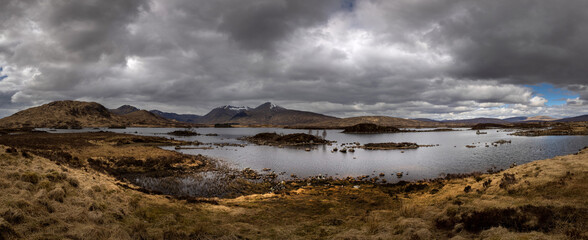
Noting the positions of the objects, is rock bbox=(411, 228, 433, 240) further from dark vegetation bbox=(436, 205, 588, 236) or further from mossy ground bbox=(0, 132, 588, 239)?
dark vegetation bbox=(436, 205, 588, 236)

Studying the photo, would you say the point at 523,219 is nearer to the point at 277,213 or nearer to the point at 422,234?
the point at 422,234

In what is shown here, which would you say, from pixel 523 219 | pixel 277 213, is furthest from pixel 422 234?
pixel 277 213

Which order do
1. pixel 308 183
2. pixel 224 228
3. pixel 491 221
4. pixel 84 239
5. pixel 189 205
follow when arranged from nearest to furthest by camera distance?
pixel 84 239 → pixel 491 221 → pixel 224 228 → pixel 189 205 → pixel 308 183

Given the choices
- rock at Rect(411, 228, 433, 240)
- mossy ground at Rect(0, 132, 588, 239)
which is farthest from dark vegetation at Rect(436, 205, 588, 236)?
rock at Rect(411, 228, 433, 240)

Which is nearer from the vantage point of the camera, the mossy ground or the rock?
the mossy ground

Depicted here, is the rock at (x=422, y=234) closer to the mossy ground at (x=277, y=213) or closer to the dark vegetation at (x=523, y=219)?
the mossy ground at (x=277, y=213)

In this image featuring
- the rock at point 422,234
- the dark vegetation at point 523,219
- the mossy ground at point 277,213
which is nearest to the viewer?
the mossy ground at point 277,213

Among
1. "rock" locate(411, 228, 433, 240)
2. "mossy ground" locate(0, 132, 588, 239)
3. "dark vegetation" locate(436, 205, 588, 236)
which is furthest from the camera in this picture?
"rock" locate(411, 228, 433, 240)

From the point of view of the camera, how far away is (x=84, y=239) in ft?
31.0

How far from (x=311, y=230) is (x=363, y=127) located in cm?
17068

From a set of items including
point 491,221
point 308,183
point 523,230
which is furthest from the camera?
point 308,183

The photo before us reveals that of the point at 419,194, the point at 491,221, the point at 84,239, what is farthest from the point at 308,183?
the point at 84,239

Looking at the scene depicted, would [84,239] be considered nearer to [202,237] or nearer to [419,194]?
[202,237]

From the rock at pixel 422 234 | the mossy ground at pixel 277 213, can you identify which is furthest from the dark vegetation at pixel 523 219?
the rock at pixel 422 234
